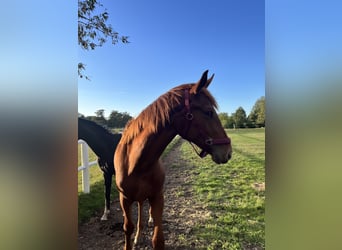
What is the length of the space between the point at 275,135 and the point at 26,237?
3.36 feet

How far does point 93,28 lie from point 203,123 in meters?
0.81

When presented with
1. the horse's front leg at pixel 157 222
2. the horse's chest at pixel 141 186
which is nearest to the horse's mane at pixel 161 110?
the horse's chest at pixel 141 186

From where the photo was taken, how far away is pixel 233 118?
114 cm

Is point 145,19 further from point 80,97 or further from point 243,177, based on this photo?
point 243,177

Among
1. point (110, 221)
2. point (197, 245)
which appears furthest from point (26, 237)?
point (197, 245)

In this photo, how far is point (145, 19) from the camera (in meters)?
1.15

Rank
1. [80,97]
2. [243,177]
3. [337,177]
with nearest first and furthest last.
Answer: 1. [337,177]
2. [80,97]
3. [243,177]

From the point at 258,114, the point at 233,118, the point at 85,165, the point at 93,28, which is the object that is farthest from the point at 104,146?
the point at 258,114

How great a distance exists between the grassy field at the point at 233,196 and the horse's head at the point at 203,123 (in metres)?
0.15

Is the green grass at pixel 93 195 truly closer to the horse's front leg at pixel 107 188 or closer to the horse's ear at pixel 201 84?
the horse's front leg at pixel 107 188

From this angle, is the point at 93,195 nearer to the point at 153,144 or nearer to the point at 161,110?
the point at 153,144

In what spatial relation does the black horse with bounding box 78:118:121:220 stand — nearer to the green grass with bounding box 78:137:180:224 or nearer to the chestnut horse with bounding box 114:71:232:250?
A: the green grass with bounding box 78:137:180:224

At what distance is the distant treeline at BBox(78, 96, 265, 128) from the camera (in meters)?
1.06

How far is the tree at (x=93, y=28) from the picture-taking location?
1.17m
